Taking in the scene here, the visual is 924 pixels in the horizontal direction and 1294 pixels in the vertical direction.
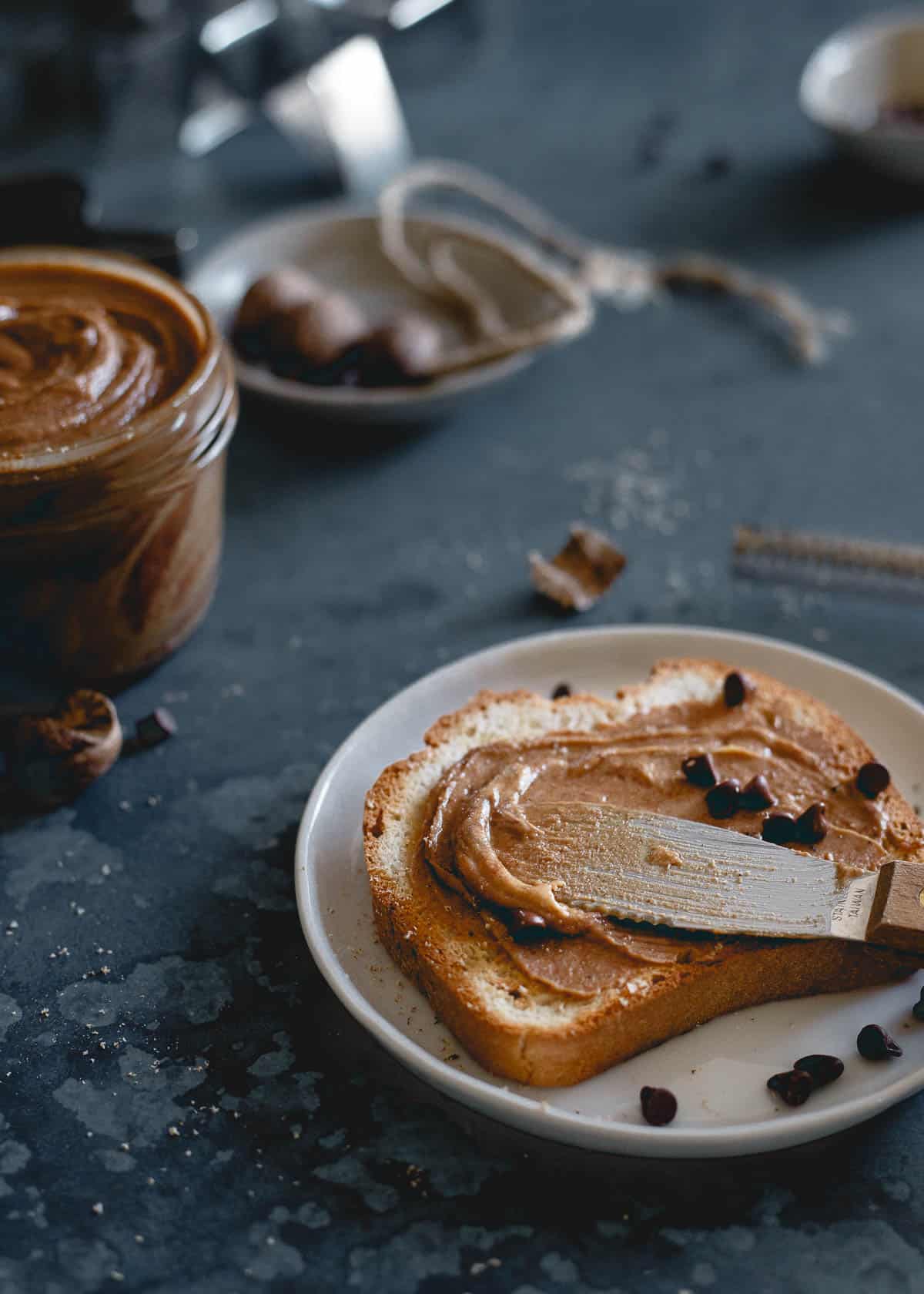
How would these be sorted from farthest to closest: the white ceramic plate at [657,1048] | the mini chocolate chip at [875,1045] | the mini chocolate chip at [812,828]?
the mini chocolate chip at [812,828], the mini chocolate chip at [875,1045], the white ceramic plate at [657,1048]

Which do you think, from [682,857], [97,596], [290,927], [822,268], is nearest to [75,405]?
[97,596]

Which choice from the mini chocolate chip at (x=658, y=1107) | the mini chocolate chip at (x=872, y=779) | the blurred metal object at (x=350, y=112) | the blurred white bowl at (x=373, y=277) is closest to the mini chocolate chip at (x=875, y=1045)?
the mini chocolate chip at (x=658, y=1107)

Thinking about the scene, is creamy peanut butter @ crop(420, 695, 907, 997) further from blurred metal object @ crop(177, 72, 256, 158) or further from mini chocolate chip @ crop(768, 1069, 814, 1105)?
blurred metal object @ crop(177, 72, 256, 158)

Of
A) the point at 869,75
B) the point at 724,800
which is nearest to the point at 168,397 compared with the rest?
the point at 724,800

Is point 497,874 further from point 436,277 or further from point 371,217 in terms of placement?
point 371,217

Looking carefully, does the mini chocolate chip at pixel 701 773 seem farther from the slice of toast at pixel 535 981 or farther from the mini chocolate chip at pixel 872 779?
the mini chocolate chip at pixel 872 779

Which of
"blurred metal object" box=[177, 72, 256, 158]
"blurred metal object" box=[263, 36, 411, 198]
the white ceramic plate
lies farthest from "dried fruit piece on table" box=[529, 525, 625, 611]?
"blurred metal object" box=[177, 72, 256, 158]

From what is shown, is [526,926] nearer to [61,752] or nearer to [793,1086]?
[793,1086]
